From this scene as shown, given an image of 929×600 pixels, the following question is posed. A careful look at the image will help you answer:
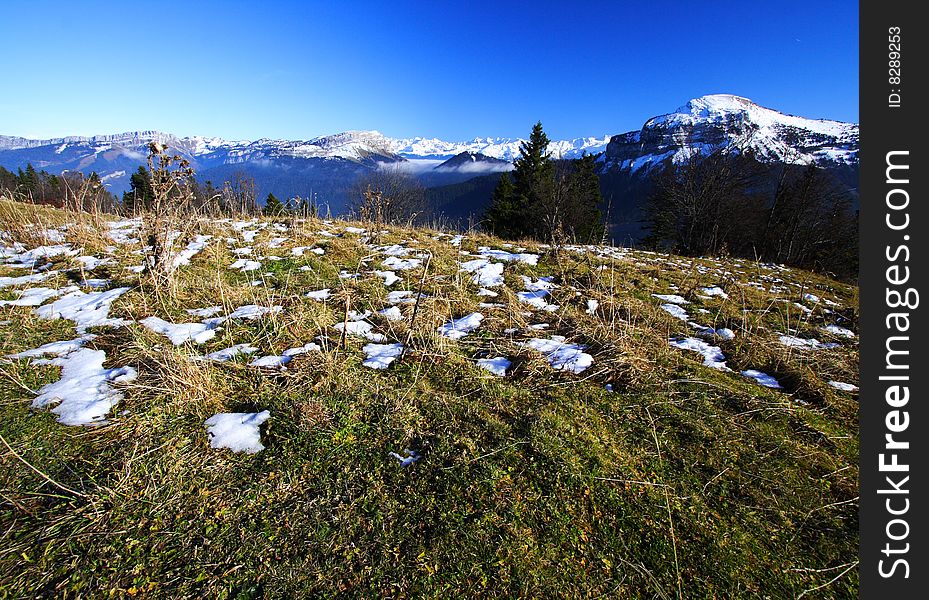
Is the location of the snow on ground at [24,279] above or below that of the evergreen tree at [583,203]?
below

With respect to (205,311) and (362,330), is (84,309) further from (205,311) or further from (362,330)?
(362,330)

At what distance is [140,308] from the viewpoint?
371cm

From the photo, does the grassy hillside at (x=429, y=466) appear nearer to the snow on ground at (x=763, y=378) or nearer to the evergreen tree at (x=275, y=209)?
the snow on ground at (x=763, y=378)

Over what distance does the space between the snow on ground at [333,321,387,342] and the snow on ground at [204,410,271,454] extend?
49.5 inches

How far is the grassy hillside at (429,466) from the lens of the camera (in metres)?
1.47

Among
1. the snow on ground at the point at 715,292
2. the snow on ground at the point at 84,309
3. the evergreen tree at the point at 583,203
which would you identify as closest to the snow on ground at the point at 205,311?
the snow on ground at the point at 84,309

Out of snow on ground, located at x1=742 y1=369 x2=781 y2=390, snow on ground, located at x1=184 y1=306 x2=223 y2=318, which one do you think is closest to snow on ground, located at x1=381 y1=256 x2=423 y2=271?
snow on ground, located at x1=184 y1=306 x2=223 y2=318

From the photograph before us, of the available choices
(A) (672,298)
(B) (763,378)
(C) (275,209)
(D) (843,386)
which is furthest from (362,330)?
(C) (275,209)

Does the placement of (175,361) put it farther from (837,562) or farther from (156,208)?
(837,562)

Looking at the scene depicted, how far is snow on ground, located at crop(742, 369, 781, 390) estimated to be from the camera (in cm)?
322

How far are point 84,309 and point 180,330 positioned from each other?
1.39 metres

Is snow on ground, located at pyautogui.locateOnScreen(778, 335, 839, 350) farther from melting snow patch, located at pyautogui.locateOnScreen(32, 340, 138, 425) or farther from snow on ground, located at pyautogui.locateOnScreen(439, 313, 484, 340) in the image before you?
melting snow patch, located at pyautogui.locateOnScreen(32, 340, 138, 425)

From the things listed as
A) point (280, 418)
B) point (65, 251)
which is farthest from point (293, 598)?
point (65, 251)

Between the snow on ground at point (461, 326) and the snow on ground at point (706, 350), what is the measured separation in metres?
2.12
